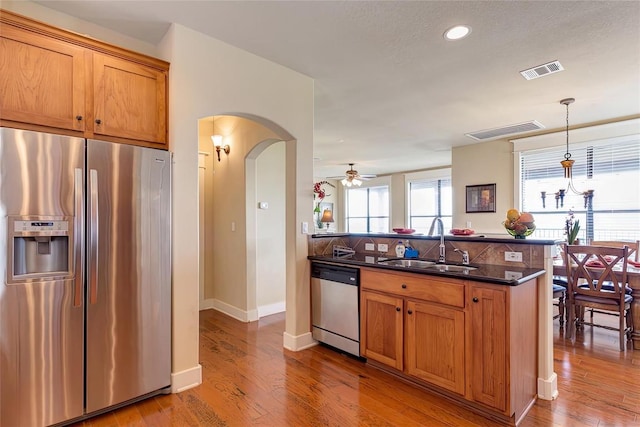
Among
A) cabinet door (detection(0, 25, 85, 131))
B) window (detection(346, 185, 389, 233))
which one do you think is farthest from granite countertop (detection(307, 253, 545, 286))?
window (detection(346, 185, 389, 233))

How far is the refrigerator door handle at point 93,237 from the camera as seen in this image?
6.91ft

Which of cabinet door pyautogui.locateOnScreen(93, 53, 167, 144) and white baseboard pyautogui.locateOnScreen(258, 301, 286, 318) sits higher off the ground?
cabinet door pyautogui.locateOnScreen(93, 53, 167, 144)

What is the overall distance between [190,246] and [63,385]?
43.9 inches

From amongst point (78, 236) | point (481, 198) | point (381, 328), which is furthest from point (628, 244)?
point (78, 236)

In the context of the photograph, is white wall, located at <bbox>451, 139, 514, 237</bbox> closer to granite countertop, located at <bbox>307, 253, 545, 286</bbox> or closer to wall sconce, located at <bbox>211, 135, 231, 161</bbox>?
granite countertop, located at <bbox>307, 253, 545, 286</bbox>

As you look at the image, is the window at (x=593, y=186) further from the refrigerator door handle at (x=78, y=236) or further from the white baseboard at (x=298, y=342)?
the refrigerator door handle at (x=78, y=236)

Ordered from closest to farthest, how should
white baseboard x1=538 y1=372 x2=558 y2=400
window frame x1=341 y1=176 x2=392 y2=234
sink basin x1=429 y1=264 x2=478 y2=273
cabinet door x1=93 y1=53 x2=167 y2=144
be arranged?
cabinet door x1=93 y1=53 x2=167 y2=144, white baseboard x1=538 y1=372 x2=558 y2=400, sink basin x1=429 y1=264 x2=478 y2=273, window frame x1=341 y1=176 x2=392 y2=234

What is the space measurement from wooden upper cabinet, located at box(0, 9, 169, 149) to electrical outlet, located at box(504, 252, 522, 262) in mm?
2793

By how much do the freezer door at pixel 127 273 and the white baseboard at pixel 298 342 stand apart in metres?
1.21

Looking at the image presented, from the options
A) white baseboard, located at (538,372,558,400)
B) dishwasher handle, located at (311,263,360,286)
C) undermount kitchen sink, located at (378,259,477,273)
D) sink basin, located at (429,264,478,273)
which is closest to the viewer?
white baseboard, located at (538,372,558,400)

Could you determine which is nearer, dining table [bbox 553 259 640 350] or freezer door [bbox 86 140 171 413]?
freezer door [bbox 86 140 171 413]

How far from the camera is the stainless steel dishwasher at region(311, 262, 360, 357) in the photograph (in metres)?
3.01

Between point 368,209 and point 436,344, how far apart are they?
8.28m

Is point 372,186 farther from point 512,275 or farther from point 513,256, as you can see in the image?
point 512,275
